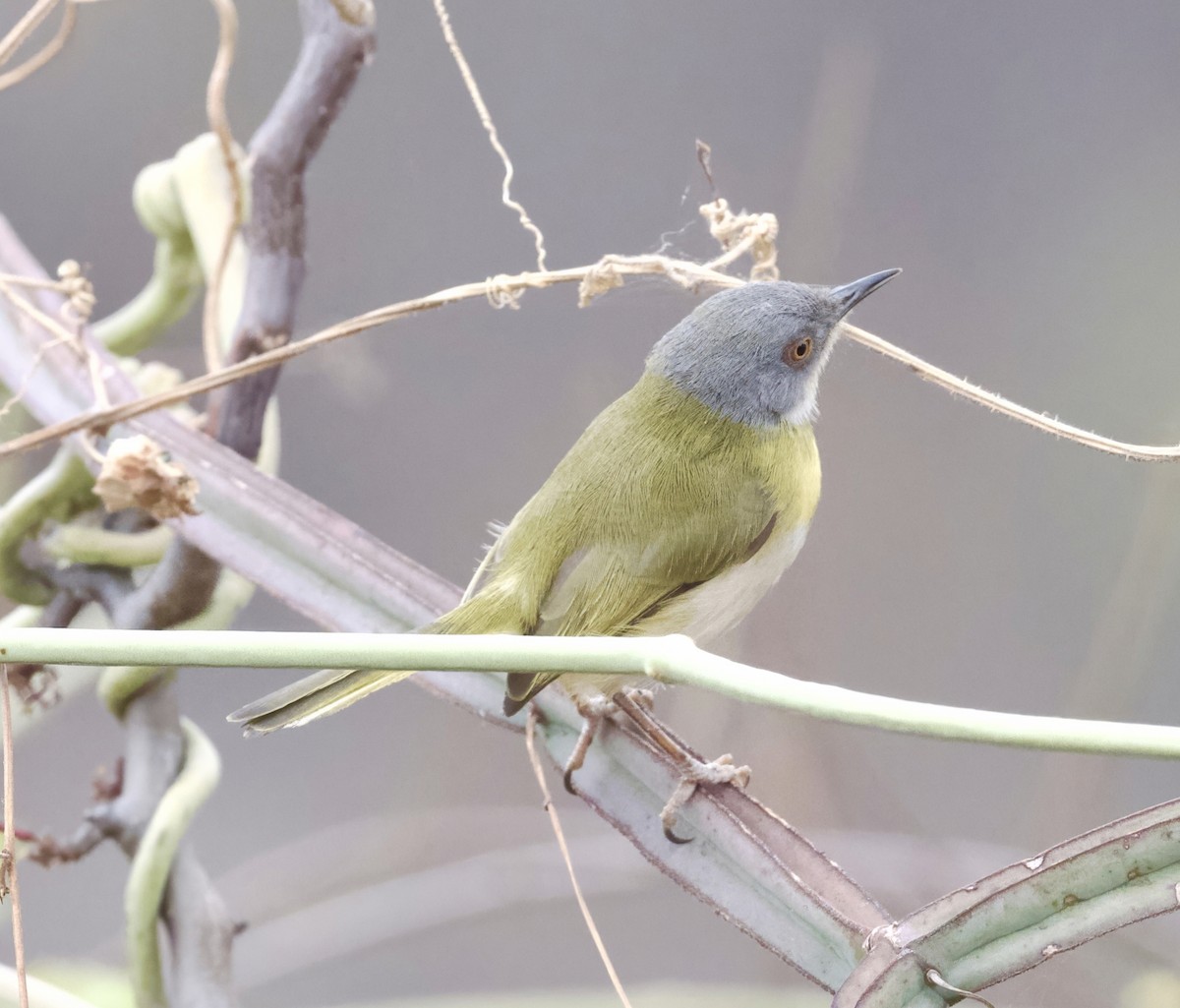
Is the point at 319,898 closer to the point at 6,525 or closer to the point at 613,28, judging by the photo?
the point at 6,525

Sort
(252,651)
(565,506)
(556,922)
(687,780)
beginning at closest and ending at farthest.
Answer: (252,651)
(687,780)
(565,506)
(556,922)

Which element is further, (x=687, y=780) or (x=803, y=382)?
(x=803, y=382)

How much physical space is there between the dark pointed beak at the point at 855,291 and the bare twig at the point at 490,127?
0.18 metres

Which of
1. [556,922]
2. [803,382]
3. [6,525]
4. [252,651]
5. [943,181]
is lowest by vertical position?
[252,651]

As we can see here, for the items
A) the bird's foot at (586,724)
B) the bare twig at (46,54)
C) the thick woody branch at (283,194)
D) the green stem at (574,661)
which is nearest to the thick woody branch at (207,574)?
the thick woody branch at (283,194)

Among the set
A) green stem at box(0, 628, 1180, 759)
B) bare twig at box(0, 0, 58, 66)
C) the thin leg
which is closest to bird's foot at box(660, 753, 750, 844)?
the thin leg

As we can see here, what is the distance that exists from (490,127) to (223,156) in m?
0.19

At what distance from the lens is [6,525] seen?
756mm

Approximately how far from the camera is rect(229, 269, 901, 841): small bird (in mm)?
663

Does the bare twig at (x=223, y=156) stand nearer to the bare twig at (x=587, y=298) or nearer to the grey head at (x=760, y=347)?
the bare twig at (x=587, y=298)

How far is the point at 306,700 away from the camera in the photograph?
0.57 metres

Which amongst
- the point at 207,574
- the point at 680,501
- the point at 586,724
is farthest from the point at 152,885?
the point at 680,501

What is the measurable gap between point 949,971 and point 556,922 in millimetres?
448

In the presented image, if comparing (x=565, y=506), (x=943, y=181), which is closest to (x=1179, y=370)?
(x=943, y=181)
